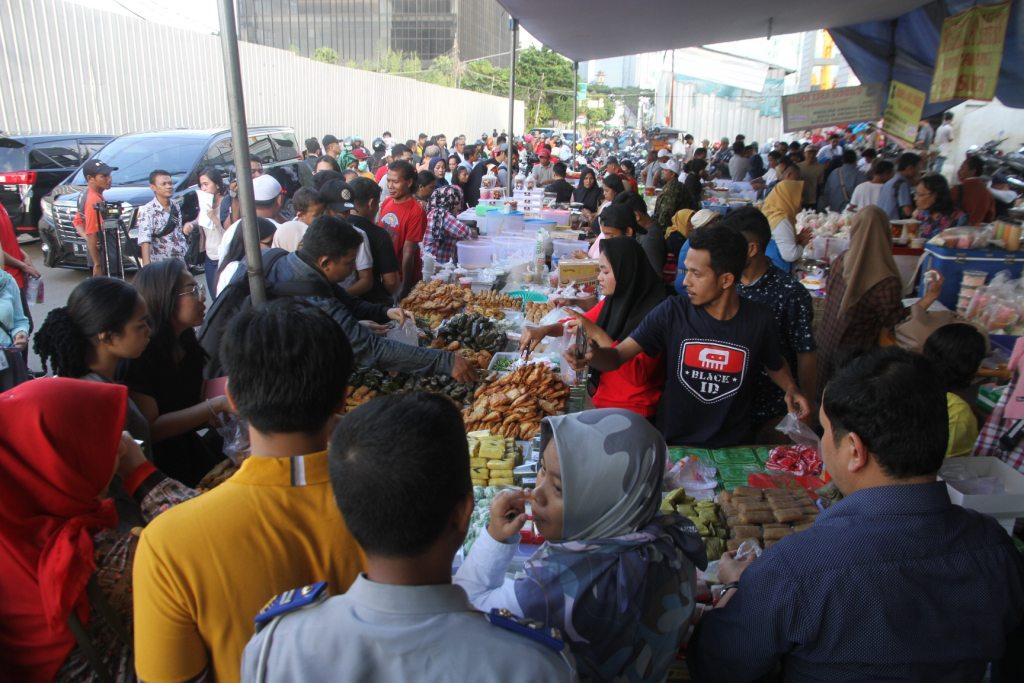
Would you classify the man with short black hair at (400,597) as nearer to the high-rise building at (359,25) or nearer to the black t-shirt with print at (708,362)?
the black t-shirt with print at (708,362)

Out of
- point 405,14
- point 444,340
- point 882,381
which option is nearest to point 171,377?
point 444,340

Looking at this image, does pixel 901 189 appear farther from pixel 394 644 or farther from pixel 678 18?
pixel 394 644

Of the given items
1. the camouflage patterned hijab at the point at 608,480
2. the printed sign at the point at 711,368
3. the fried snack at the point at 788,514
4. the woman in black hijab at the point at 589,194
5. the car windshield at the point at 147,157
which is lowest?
the fried snack at the point at 788,514

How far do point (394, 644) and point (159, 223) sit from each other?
24.9ft

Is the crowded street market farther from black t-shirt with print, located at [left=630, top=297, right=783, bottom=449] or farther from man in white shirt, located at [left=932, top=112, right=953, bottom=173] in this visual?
man in white shirt, located at [left=932, top=112, right=953, bottom=173]

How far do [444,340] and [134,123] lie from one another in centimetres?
A: 1231

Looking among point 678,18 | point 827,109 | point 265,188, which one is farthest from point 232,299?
point 827,109

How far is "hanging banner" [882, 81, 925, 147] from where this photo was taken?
7.69 meters

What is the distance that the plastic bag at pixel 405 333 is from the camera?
160 inches

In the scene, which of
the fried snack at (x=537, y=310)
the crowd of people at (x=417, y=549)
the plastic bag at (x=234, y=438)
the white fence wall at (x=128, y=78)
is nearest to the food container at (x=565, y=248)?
the fried snack at (x=537, y=310)

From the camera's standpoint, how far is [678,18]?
7.75m

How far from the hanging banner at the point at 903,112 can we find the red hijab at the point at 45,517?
337 inches

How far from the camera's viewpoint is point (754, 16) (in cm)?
779

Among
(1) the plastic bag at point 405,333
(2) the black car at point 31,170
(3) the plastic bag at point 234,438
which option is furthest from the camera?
(2) the black car at point 31,170
